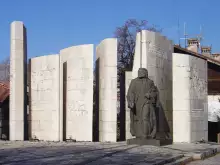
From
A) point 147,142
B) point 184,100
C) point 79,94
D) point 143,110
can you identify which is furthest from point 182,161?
point 79,94

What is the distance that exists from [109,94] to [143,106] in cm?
213

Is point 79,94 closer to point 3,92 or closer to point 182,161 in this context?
point 3,92

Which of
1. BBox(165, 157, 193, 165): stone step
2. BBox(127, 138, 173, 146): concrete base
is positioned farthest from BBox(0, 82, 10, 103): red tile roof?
BBox(165, 157, 193, 165): stone step

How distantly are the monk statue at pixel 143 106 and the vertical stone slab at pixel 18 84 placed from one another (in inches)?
201

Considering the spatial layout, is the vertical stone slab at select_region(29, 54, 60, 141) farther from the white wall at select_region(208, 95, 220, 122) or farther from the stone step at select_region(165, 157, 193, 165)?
the white wall at select_region(208, 95, 220, 122)

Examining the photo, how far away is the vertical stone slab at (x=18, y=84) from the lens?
15859mm

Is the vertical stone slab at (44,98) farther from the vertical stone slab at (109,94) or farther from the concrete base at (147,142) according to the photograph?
the concrete base at (147,142)

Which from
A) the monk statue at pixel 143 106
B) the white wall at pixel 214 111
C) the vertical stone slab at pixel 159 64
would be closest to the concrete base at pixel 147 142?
the monk statue at pixel 143 106

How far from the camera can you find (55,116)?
15586 mm

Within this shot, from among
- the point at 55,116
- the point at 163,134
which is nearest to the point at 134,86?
the point at 163,134

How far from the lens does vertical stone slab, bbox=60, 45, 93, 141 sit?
1492 centimetres

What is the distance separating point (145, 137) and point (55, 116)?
4.25 metres

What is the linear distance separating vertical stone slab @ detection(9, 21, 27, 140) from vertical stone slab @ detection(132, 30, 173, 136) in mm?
4685

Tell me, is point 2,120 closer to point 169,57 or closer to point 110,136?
point 110,136
